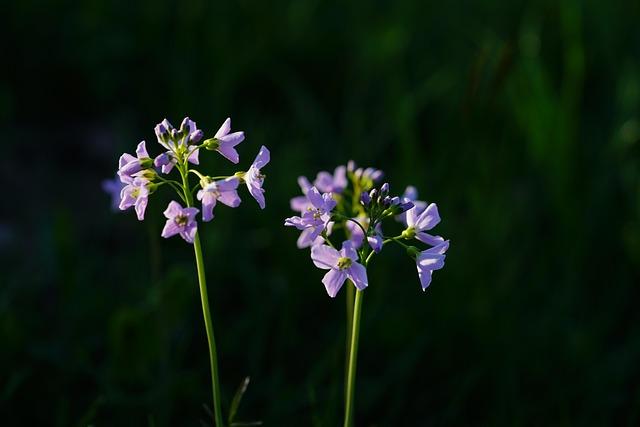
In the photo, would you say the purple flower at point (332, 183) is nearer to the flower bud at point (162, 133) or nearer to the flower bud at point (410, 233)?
the flower bud at point (410, 233)

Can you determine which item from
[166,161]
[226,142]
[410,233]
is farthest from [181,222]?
[410,233]

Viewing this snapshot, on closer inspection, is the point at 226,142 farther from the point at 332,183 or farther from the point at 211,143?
the point at 332,183

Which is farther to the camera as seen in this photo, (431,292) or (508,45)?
(431,292)

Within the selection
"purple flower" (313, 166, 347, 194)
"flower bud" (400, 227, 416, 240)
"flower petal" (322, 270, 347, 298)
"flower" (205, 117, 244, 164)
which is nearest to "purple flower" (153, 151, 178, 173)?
"flower" (205, 117, 244, 164)

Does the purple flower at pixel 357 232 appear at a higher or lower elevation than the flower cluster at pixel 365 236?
higher

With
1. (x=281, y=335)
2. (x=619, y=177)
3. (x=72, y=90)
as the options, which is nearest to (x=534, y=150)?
(x=619, y=177)

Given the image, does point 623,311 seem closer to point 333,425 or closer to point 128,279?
point 333,425

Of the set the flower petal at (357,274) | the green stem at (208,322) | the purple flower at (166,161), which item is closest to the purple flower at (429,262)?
the flower petal at (357,274)

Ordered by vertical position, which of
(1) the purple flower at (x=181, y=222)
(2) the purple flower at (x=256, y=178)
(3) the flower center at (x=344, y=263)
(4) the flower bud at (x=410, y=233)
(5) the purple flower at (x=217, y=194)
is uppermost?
(2) the purple flower at (x=256, y=178)
